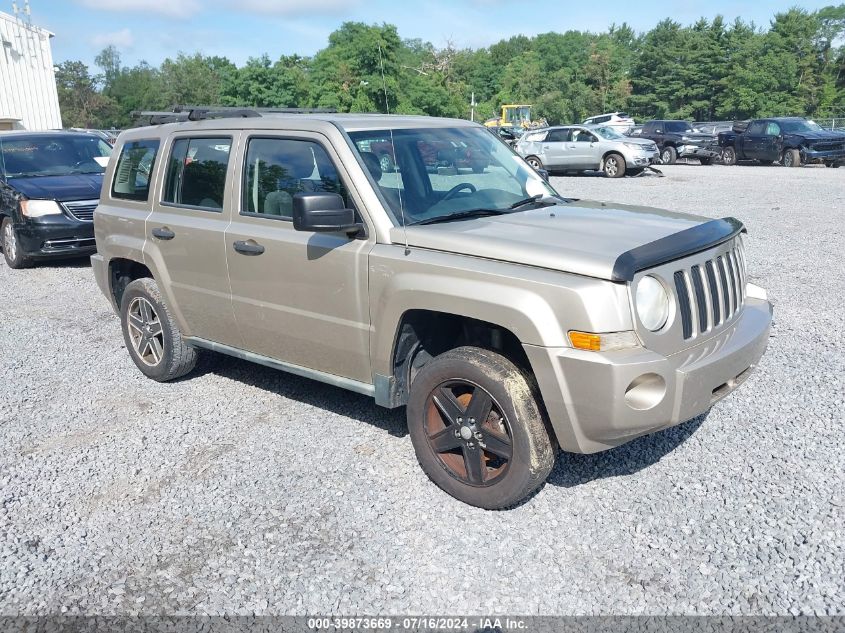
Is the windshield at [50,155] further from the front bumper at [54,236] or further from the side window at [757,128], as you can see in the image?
the side window at [757,128]

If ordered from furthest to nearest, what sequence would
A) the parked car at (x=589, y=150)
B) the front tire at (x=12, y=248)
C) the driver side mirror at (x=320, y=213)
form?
the parked car at (x=589, y=150) → the front tire at (x=12, y=248) → the driver side mirror at (x=320, y=213)

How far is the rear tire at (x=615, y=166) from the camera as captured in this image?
23.6 m

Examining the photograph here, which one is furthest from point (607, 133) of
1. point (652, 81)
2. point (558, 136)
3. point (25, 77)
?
point (652, 81)

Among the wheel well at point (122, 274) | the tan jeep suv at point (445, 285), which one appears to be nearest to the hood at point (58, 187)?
the wheel well at point (122, 274)

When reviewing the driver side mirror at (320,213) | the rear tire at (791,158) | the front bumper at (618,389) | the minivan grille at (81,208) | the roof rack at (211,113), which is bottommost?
the rear tire at (791,158)

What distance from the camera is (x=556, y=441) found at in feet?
12.1

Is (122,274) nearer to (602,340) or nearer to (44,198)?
(602,340)

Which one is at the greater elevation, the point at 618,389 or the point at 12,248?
the point at 618,389

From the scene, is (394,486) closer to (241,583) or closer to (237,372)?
(241,583)

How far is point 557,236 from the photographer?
12.3 feet

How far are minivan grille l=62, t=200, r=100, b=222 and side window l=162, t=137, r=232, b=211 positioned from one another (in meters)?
5.69

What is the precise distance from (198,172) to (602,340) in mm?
3117

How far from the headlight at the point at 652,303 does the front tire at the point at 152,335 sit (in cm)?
346

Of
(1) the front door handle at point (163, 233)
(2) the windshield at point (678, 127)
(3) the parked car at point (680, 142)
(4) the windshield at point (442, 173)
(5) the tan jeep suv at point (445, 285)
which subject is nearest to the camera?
(5) the tan jeep suv at point (445, 285)
